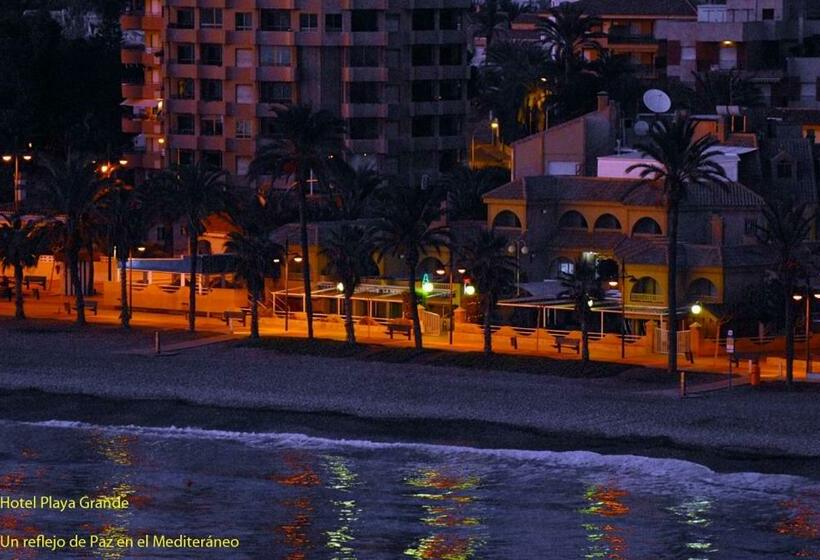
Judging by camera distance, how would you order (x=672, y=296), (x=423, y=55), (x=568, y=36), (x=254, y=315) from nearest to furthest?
(x=672, y=296) → (x=254, y=315) → (x=423, y=55) → (x=568, y=36)

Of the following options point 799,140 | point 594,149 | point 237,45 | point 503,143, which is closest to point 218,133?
point 237,45

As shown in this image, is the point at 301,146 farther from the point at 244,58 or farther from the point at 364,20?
the point at 364,20

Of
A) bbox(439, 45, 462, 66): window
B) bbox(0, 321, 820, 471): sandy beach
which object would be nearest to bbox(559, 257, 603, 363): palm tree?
bbox(0, 321, 820, 471): sandy beach

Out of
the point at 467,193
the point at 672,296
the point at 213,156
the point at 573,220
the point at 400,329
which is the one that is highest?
the point at 213,156

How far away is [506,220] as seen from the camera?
87125 millimetres

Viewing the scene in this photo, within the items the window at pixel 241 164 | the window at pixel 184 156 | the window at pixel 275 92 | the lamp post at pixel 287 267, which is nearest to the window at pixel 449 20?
the window at pixel 275 92

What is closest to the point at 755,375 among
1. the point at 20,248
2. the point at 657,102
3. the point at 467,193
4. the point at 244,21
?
the point at 467,193

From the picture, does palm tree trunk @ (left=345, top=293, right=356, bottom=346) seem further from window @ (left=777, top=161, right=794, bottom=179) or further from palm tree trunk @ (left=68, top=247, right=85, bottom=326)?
window @ (left=777, top=161, right=794, bottom=179)

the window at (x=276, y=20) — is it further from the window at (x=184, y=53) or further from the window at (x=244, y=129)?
the window at (x=244, y=129)

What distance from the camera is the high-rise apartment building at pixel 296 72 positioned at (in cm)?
10931

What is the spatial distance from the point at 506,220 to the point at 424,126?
2695cm

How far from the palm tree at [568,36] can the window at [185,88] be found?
1993 centimetres

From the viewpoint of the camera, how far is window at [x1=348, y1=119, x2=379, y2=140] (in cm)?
11025

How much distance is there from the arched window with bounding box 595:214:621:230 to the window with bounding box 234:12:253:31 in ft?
98.4
